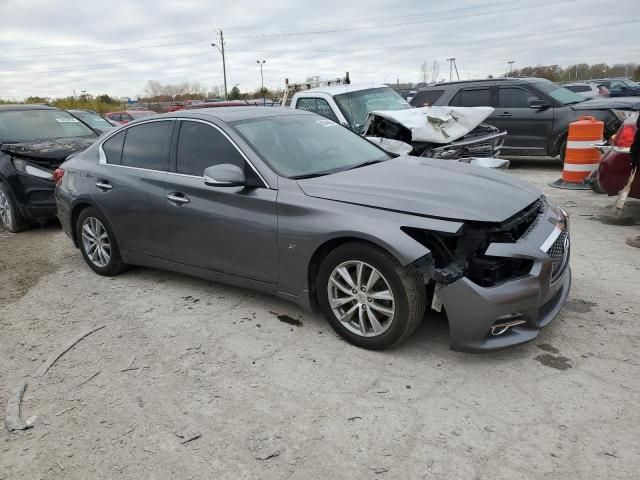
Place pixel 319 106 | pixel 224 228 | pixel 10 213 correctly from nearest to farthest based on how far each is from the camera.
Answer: pixel 224 228 < pixel 10 213 < pixel 319 106

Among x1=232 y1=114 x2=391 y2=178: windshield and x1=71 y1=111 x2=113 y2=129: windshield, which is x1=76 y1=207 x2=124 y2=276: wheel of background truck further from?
x1=71 y1=111 x2=113 y2=129: windshield

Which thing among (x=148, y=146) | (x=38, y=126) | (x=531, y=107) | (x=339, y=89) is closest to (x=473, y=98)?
(x=531, y=107)

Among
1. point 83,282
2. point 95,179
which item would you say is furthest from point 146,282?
point 95,179

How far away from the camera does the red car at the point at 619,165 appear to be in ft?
19.9

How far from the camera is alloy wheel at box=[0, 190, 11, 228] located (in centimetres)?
729

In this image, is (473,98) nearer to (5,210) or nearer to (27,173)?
(27,173)

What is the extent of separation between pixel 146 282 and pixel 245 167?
187cm

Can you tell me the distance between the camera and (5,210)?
7.41 m

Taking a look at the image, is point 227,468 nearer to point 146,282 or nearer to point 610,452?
point 610,452

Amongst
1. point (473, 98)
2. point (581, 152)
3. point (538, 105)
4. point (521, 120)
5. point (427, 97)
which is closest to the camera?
point (581, 152)

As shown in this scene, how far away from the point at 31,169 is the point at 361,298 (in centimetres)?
576

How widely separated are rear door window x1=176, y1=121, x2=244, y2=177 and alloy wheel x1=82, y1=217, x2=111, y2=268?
4.24 ft

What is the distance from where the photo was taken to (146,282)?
5.07m

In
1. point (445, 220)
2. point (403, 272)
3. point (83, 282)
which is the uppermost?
point (445, 220)
